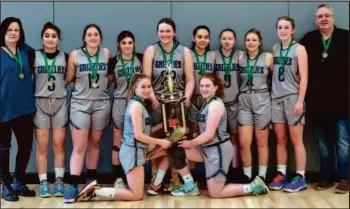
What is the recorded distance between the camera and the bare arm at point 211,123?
469cm

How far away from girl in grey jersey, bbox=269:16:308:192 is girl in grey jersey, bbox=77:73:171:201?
104 cm

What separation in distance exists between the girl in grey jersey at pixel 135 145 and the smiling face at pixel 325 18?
1594 mm

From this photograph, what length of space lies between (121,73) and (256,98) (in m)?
1.18

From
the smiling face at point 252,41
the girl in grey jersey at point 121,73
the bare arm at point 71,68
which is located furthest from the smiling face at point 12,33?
the smiling face at point 252,41

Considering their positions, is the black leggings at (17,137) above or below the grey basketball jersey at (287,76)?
below

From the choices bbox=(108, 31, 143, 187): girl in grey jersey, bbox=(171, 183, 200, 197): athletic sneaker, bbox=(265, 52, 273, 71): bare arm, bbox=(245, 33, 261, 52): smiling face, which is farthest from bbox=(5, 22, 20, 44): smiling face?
bbox=(265, 52, 273, 71): bare arm

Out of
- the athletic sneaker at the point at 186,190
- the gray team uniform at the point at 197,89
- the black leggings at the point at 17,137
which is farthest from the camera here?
the gray team uniform at the point at 197,89

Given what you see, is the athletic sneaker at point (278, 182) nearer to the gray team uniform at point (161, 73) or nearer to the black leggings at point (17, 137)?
the gray team uniform at point (161, 73)

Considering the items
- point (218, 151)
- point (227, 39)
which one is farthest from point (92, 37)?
point (218, 151)

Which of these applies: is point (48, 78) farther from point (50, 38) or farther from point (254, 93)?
point (254, 93)

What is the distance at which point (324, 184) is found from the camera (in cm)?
509


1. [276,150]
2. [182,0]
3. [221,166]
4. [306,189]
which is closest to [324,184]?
[306,189]

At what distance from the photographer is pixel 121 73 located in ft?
16.3

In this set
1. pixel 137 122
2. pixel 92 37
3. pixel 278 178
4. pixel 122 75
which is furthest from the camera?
pixel 278 178
